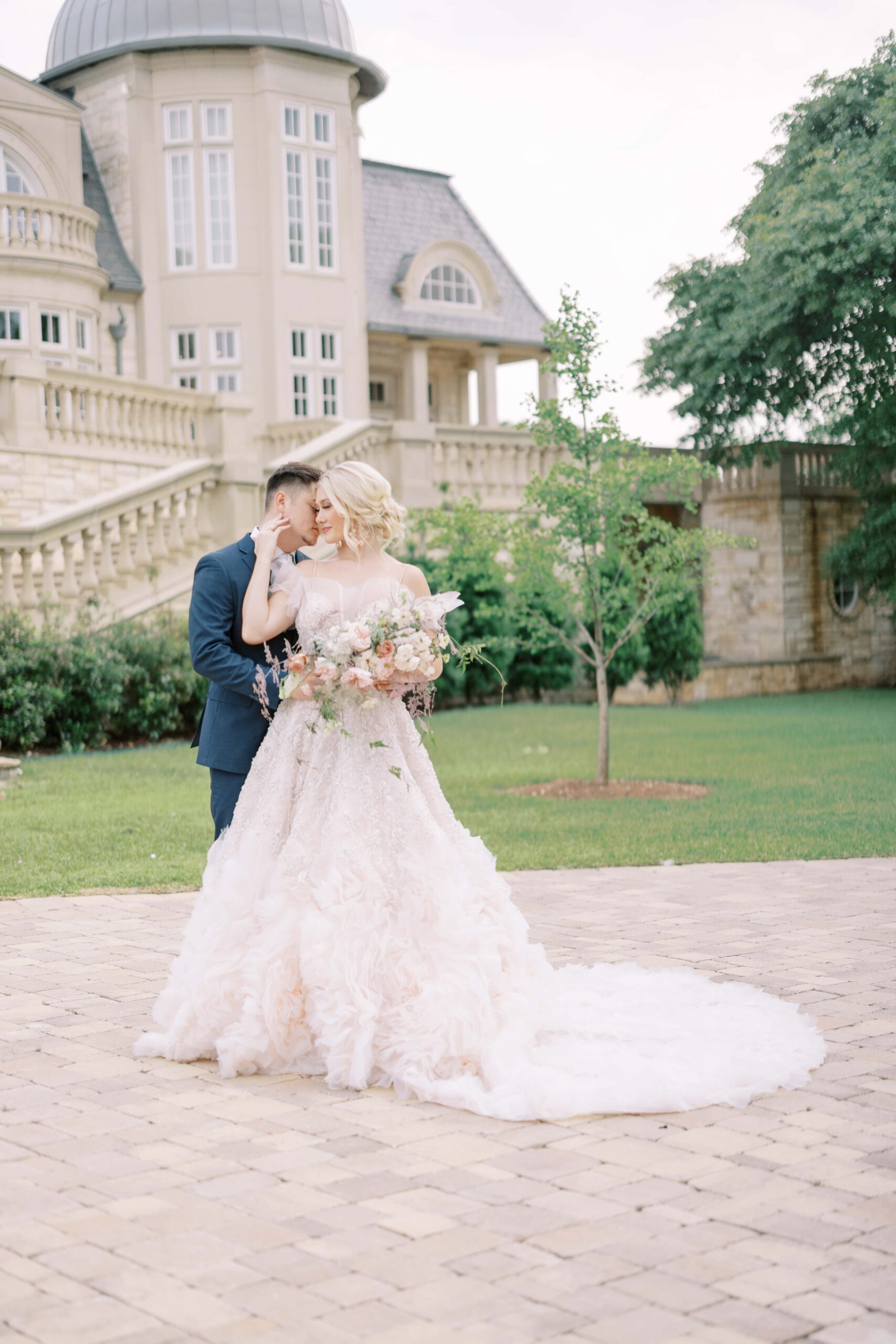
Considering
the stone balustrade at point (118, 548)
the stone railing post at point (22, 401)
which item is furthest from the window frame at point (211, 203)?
the stone balustrade at point (118, 548)

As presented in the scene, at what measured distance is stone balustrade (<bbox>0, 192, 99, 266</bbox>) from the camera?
25516mm

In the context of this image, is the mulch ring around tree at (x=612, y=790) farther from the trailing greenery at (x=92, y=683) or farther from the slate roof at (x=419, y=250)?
the slate roof at (x=419, y=250)

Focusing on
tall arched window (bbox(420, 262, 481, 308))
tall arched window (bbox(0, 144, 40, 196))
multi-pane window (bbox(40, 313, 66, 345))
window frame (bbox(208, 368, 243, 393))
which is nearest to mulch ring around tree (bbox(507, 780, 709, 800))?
multi-pane window (bbox(40, 313, 66, 345))

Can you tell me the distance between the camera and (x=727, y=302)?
1070 inches

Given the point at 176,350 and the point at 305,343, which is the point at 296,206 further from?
the point at 176,350

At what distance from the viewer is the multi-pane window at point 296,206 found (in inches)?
1181

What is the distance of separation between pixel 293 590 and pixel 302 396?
25512mm

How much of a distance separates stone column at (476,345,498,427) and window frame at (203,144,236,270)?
7.34 metres

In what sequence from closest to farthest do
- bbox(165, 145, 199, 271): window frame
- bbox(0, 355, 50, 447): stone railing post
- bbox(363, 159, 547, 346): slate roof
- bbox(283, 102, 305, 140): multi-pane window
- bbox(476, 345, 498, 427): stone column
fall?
bbox(0, 355, 50, 447): stone railing post
bbox(165, 145, 199, 271): window frame
bbox(283, 102, 305, 140): multi-pane window
bbox(363, 159, 547, 346): slate roof
bbox(476, 345, 498, 427): stone column

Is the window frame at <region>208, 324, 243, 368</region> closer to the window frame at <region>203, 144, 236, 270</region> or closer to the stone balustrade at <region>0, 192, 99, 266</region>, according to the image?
the window frame at <region>203, 144, 236, 270</region>

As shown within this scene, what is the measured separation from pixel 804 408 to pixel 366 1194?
25949mm

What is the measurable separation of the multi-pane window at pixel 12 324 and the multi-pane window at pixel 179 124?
5.77m

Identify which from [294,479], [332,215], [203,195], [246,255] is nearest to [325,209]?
[332,215]

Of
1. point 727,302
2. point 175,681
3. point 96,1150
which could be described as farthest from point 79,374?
point 96,1150
